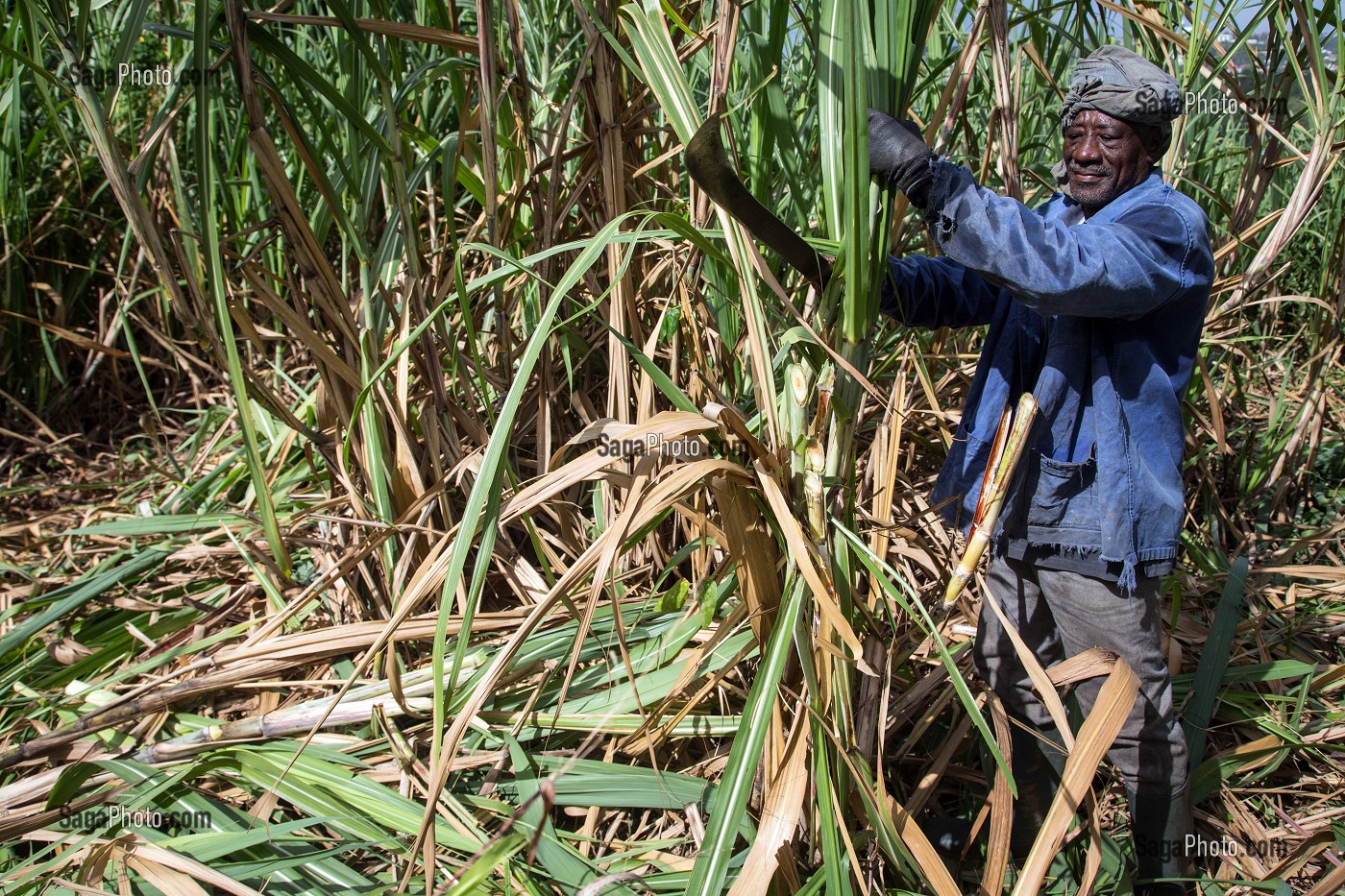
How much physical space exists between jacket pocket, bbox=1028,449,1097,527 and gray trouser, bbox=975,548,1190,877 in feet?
0.28

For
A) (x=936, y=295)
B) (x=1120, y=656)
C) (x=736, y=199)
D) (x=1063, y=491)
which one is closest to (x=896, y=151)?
(x=736, y=199)

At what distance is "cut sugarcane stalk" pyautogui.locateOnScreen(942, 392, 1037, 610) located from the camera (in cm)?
105

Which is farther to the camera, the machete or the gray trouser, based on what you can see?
the gray trouser

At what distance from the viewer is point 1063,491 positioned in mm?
1141

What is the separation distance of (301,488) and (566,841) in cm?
123

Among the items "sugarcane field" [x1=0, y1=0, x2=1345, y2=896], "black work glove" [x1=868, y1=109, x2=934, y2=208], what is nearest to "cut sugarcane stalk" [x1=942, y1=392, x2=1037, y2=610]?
"sugarcane field" [x1=0, y1=0, x2=1345, y2=896]

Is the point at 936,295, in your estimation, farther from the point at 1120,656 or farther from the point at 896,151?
the point at 1120,656

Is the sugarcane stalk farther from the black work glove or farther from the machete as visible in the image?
the black work glove

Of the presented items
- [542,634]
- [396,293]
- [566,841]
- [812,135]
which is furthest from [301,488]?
[812,135]

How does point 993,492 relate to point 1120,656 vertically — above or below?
above

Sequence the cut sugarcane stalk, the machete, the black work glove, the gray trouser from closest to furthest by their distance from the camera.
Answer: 1. the machete
2. the black work glove
3. the cut sugarcane stalk
4. the gray trouser

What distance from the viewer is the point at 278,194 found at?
129 cm

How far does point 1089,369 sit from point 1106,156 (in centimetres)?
26

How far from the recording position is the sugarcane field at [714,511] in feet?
3.16
